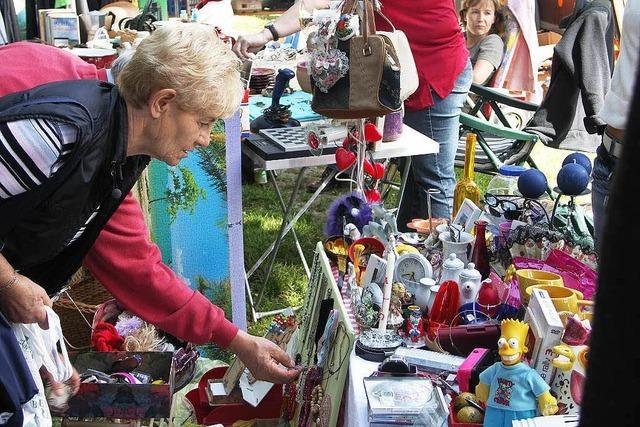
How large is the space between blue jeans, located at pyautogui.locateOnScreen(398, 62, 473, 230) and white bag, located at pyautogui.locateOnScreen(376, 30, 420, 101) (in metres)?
0.45

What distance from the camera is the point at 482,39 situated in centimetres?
507

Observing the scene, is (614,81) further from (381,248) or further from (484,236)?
(381,248)

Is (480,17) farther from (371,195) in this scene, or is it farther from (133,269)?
(133,269)

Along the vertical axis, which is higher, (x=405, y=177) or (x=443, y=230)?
(x=443, y=230)

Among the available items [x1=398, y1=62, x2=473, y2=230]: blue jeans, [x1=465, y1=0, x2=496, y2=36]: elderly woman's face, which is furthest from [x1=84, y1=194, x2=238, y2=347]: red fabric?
[x1=465, y1=0, x2=496, y2=36]: elderly woman's face

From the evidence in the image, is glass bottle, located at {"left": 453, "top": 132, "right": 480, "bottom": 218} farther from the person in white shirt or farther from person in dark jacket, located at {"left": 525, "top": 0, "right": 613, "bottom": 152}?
person in dark jacket, located at {"left": 525, "top": 0, "right": 613, "bottom": 152}

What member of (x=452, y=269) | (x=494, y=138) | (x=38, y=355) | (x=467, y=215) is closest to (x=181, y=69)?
(x=38, y=355)

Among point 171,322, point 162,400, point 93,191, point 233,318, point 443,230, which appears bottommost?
point 233,318

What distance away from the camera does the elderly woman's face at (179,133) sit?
5.65 feet

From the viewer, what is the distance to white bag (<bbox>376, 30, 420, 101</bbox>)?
9.24 feet

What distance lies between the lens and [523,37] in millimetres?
5484

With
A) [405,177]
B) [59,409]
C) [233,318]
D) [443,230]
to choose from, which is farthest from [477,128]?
[59,409]

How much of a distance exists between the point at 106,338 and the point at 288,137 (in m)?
1.23

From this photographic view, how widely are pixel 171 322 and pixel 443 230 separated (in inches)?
31.2
